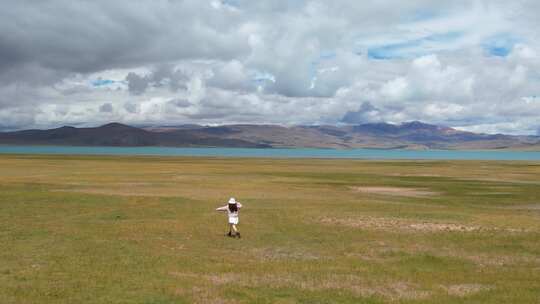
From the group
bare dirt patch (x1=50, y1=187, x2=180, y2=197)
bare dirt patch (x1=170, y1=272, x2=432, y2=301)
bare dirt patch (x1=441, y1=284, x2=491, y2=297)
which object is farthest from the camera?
bare dirt patch (x1=50, y1=187, x2=180, y2=197)

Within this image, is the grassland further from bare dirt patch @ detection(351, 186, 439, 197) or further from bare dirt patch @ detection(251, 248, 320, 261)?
bare dirt patch @ detection(351, 186, 439, 197)

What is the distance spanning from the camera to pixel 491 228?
1230 inches

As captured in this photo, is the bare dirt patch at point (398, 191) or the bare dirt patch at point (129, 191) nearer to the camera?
the bare dirt patch at point (129, 191)

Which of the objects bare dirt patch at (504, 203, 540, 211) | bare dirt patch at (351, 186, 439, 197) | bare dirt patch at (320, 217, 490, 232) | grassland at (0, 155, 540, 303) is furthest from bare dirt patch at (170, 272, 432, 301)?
bare dirt patch at (351, 186, 439, 197)

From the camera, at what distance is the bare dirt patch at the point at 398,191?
58.9 metres

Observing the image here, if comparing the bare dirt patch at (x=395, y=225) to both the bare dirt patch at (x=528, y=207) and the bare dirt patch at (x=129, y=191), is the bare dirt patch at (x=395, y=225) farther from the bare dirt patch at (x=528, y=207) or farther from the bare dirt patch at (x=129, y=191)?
the bare dirt patch at (x=129, y=191)

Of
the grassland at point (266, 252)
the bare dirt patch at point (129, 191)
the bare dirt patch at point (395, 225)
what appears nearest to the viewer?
the grassland at point (266, 252)

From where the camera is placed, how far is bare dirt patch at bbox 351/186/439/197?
58938mm

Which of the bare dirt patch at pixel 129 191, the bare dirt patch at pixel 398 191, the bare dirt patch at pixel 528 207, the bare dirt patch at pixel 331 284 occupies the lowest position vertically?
the bare dirt patch at pixel 398 191

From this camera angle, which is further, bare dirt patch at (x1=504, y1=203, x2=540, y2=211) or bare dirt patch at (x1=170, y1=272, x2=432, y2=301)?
bare dirt patch at (x1=504, y1=203, x2=540, y2=211)

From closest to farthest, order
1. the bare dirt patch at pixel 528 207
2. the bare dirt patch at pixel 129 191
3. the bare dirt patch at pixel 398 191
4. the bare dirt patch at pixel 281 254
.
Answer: the bare dirt patch at pixel 281 254, the bare dirt patch at pixel 528 207, the bare dirt patch at pixel 129 191, the bare dirt patch at pixel 398 191

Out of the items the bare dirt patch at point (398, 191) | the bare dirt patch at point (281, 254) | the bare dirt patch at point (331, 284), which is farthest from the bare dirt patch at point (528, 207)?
the bare dirt patch at point (331, 284)

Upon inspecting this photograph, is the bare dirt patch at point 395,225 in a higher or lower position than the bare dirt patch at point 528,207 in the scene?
higher

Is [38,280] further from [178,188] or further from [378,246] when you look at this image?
[178,188]
